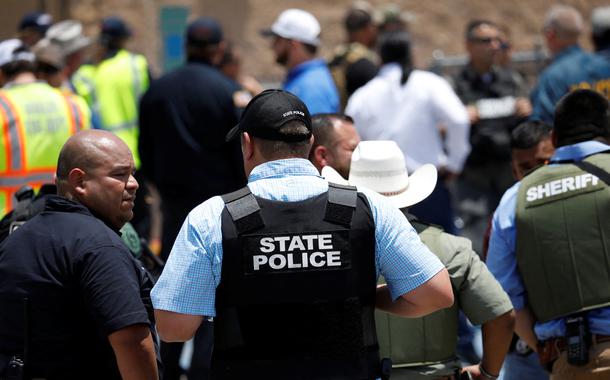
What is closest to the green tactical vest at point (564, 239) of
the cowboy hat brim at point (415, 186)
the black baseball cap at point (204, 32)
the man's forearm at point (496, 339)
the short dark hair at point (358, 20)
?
the man's forearm at point (496, 339)

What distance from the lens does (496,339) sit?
4289 millimetres

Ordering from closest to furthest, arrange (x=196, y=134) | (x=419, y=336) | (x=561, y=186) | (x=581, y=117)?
1. (x=419, y=336)
2. (x=561, y=186)
3. (x=581, y=117)
4. (x=196, y=134)

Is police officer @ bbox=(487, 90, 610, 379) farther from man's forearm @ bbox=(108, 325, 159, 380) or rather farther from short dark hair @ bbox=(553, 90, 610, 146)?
man's forearm @ bbox=(108, 325, 159, 380)

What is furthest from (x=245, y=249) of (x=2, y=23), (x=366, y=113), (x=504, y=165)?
(x=2, y=23)

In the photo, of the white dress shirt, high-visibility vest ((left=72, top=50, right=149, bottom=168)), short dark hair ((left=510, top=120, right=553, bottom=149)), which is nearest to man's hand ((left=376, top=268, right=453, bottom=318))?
short dark hair ((left=510, top=120, right=553, bottom=149))

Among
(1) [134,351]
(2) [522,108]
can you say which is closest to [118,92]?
(2) [522,108]

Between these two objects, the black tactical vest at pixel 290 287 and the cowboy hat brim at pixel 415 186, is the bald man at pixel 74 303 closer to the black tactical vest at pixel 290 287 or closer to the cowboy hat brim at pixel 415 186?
the black tactical vest at pixel 290 287

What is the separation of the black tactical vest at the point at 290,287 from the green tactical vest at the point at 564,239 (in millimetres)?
1412

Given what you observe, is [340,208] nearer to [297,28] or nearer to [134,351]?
[134,351]

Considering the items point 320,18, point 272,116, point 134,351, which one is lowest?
point 134,351

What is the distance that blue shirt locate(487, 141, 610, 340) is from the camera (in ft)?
15.6

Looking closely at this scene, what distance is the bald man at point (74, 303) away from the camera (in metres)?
3.60

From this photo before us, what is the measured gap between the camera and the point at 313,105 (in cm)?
733

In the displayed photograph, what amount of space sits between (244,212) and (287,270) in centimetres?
23
